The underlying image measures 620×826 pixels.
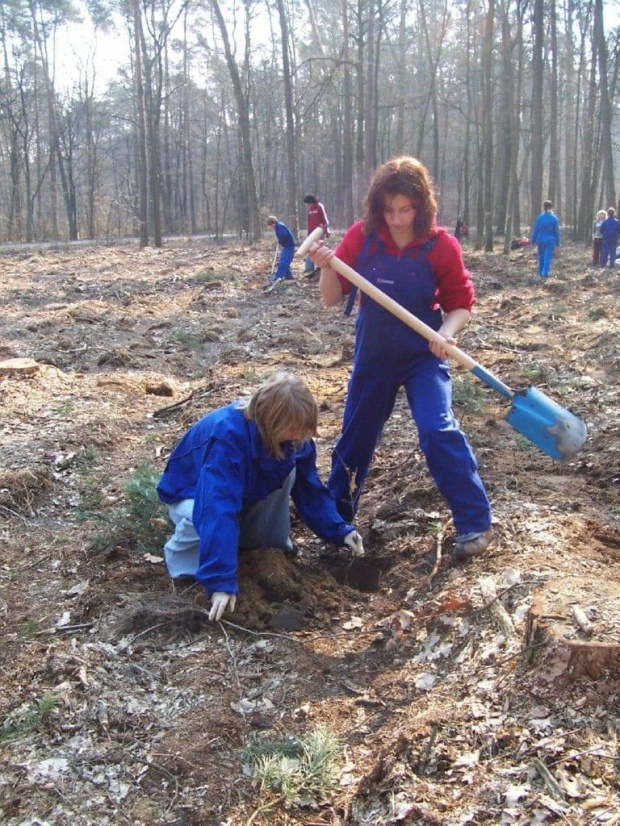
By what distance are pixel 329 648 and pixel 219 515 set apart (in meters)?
0.74

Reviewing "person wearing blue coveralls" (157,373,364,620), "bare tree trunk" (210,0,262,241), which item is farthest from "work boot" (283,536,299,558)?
"bare tree trunk" (210,0,262,241)

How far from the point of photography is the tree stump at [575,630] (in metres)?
2.50

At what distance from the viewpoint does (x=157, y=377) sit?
344 inches

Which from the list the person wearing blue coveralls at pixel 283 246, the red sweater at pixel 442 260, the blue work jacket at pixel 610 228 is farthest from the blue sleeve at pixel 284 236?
the red sweater at pixel 442 260

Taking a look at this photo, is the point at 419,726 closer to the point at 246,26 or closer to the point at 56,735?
the point at 56,735

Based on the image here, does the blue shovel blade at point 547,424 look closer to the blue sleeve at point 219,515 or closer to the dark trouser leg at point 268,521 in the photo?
the dark trouser leg at point 268,521

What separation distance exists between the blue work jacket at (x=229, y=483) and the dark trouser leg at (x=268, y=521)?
0.07 m

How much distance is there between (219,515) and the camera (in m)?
3.30

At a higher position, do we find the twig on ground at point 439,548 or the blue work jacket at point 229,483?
the blue work jacket at point 229,483

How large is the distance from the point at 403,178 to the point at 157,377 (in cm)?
564

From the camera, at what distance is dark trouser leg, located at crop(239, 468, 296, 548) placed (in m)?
3.85

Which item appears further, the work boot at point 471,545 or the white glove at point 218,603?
the work boot at point 471,545

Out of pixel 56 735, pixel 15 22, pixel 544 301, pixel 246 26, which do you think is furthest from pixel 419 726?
pixel 15 22

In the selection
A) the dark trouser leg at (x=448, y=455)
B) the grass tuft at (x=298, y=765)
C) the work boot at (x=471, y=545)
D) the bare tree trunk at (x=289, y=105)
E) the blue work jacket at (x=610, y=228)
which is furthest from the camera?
the bare tree trunk at (x=289, y=105)
